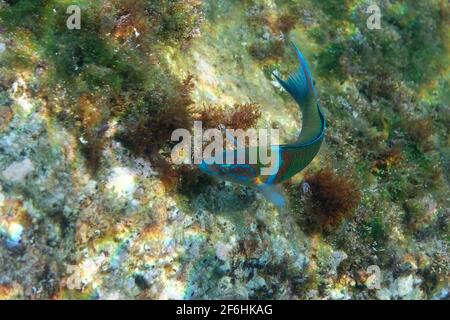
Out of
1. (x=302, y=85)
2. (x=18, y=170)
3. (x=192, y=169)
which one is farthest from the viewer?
(x=192, y=169)

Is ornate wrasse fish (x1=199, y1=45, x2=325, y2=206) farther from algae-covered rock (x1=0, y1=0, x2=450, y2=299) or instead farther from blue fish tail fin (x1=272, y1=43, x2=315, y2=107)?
algae-covered rock (x1=0, y1=0, x2=450, y2=299)

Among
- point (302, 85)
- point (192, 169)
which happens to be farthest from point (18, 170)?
point (302, 85)

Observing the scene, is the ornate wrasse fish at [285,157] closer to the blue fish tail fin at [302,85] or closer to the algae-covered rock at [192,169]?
the blue fish tail fin at [302,85]

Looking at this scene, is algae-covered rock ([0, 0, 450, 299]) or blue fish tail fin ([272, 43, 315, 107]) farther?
blue fish tail fin ([272, 43, 315, 107])

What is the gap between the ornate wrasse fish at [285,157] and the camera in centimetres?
393

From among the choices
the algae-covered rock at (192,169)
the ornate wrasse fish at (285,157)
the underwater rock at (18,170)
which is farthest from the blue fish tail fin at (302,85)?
the underwater rock at (18,170)

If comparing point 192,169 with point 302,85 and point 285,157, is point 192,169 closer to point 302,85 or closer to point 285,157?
point 285,157

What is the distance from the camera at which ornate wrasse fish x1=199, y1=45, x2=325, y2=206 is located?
393 centimetres

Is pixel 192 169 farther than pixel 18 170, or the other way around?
pixel 192 169

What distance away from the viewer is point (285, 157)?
423 centimetres

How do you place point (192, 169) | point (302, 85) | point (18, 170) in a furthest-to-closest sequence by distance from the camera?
point (192, 169)
point (302, 85)
point (18, 170)

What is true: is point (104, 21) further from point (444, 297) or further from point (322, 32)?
point (444, 297)

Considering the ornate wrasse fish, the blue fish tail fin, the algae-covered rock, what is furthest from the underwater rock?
the blue fish tail fin

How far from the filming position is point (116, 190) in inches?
178
